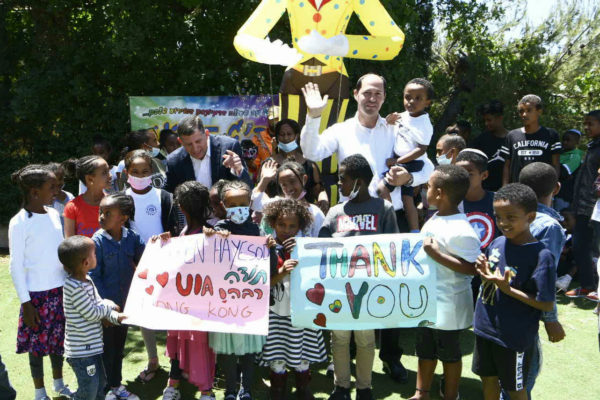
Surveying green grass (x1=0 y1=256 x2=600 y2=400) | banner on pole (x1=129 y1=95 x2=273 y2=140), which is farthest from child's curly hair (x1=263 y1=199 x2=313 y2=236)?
banner on pole (x1=129 y1=95 x2=273 y2=140)

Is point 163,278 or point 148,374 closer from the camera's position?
point 163,278

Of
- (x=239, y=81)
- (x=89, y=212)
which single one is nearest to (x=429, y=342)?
(x=89, y=212)

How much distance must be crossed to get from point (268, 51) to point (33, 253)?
3186mm

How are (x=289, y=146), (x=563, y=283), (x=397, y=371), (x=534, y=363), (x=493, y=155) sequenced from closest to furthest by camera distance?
1. (x=534, y=363)
2. (x=397, y=371)
3. (x=289, y=146)
4. (x=563, y=283)
5. (x=493, y=155)

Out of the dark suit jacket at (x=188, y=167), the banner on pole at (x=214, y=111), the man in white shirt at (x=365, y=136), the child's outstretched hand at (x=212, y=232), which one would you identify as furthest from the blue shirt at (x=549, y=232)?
the banner on pole at (x=214, y=111)

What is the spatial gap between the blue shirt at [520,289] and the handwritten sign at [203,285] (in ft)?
4.58

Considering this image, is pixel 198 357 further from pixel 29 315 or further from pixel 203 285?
pixel 29 315

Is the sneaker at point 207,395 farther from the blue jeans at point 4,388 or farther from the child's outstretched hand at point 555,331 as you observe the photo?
the child's outstretched hand at point 555,331

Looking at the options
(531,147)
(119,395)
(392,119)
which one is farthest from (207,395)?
(531,147)

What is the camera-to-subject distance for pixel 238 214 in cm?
388

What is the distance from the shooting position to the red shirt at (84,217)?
430 centimetres

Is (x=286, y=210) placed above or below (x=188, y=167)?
below

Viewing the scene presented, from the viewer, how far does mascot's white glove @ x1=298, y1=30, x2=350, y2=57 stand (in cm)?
562

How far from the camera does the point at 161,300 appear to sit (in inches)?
146
